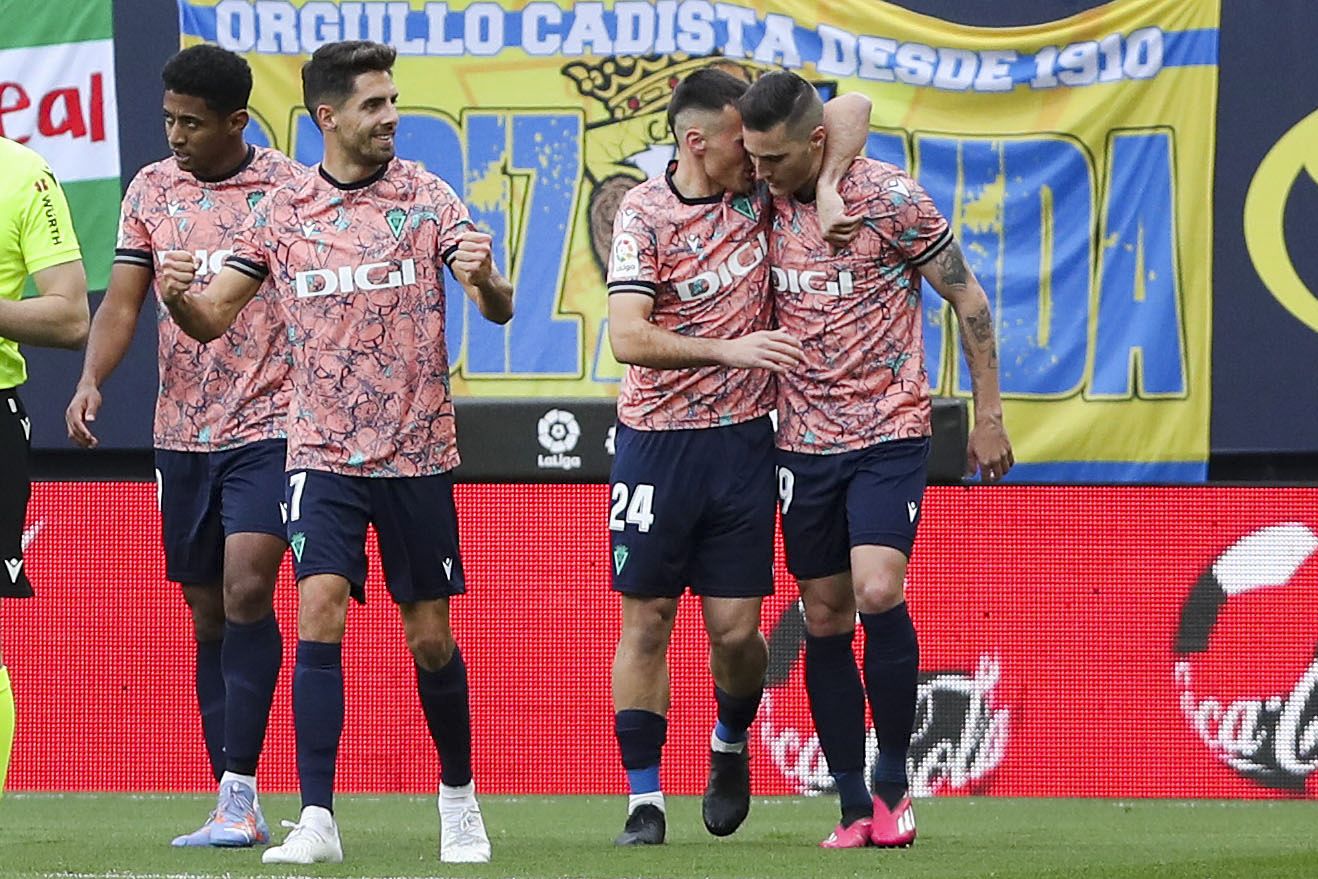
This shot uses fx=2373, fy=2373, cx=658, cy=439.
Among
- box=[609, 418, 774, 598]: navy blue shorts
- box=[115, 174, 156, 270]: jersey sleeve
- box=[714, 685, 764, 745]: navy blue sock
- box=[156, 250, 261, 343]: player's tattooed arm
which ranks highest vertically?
box=[115, 174, 156, 270]: jersey sleeve

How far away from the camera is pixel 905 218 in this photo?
228 inches

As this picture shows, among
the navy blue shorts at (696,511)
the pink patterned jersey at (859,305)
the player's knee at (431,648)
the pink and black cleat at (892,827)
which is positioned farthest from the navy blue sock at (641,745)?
the pink patterned jersey at (859,305)

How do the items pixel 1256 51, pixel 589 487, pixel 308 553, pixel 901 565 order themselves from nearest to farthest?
pixel 308 553 → pixel 901 565 → pixel 589 487 → pixel 1256 51

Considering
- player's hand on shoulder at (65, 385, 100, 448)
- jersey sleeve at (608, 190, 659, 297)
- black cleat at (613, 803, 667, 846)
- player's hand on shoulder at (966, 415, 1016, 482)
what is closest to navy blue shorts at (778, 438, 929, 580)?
player's hand on shoulder at (966, 415, 1016, 482)

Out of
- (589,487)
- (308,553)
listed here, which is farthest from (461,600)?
(308,553)

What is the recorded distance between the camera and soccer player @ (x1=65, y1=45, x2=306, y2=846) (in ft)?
19.5

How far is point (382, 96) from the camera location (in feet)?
17.6

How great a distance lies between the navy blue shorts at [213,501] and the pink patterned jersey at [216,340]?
0.04 m

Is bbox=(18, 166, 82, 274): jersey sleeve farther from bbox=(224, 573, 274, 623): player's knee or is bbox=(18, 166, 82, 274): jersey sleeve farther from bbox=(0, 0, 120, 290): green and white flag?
bbox=(0, 0, 120, 290): green and white flag

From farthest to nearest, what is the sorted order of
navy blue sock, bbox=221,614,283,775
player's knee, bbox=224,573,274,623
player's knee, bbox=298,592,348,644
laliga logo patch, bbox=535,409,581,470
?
laliga logo patch, bbox=535,409,581,470, player's knee, bbox=224,573,274,623, navy blue sock, bbox=221,614,283,775, player's knee, bbox=298,592,348,644

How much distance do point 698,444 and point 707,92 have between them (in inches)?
34.1

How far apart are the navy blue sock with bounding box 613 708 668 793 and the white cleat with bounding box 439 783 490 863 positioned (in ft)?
1.90

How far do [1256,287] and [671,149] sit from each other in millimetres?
2553

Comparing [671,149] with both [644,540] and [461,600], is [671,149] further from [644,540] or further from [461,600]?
[644,540]
